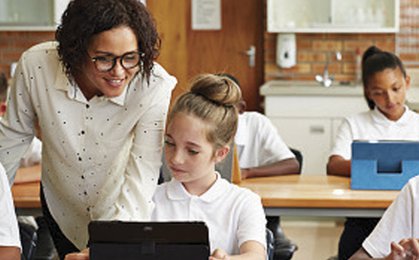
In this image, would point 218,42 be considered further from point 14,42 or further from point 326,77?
point 14,42

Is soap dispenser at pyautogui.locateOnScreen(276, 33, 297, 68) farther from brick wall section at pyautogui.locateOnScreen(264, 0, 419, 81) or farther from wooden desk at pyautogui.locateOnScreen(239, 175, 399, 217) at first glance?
wooden desk at pyautogui.locateOnScreen(239, 175, 399, 217)

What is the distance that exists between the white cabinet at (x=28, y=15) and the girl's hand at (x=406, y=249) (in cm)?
452

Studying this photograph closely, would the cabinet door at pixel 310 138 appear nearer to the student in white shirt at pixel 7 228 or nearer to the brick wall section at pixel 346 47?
the brick wall section at pixel 346 47

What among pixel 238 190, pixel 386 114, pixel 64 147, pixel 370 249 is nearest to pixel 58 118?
pixel 64 147

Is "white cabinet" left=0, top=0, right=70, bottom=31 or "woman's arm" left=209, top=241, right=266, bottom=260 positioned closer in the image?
"woman's arm" left=209, top=241, right=266, bottom=260

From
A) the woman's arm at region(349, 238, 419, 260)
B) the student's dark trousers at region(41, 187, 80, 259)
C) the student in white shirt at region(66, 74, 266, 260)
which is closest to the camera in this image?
the woman's arm at region(349, 238, 419, 260)

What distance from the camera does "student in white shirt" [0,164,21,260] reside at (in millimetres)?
2107

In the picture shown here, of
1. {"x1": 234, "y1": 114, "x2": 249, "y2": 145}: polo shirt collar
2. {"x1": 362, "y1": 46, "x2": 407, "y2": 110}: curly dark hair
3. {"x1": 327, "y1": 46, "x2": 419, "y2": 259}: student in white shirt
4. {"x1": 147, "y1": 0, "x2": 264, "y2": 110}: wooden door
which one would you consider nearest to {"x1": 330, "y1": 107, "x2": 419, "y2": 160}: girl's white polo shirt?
{"x1": 327, "y1": 46, "x2": 419, "y2": 259}: student in white shirt

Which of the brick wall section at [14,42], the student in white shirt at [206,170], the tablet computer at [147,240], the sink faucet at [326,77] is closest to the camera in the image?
the tablet computer at [147,240]

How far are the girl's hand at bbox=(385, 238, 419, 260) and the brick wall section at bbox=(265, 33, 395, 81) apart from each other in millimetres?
4075

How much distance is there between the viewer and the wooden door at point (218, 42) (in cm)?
647

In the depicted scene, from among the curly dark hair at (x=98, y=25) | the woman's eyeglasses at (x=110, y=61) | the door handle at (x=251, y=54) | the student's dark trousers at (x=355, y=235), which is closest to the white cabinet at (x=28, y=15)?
the door handle at (x=251, y=54)

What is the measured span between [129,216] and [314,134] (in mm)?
3477

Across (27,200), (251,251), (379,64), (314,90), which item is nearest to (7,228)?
(251,251)
